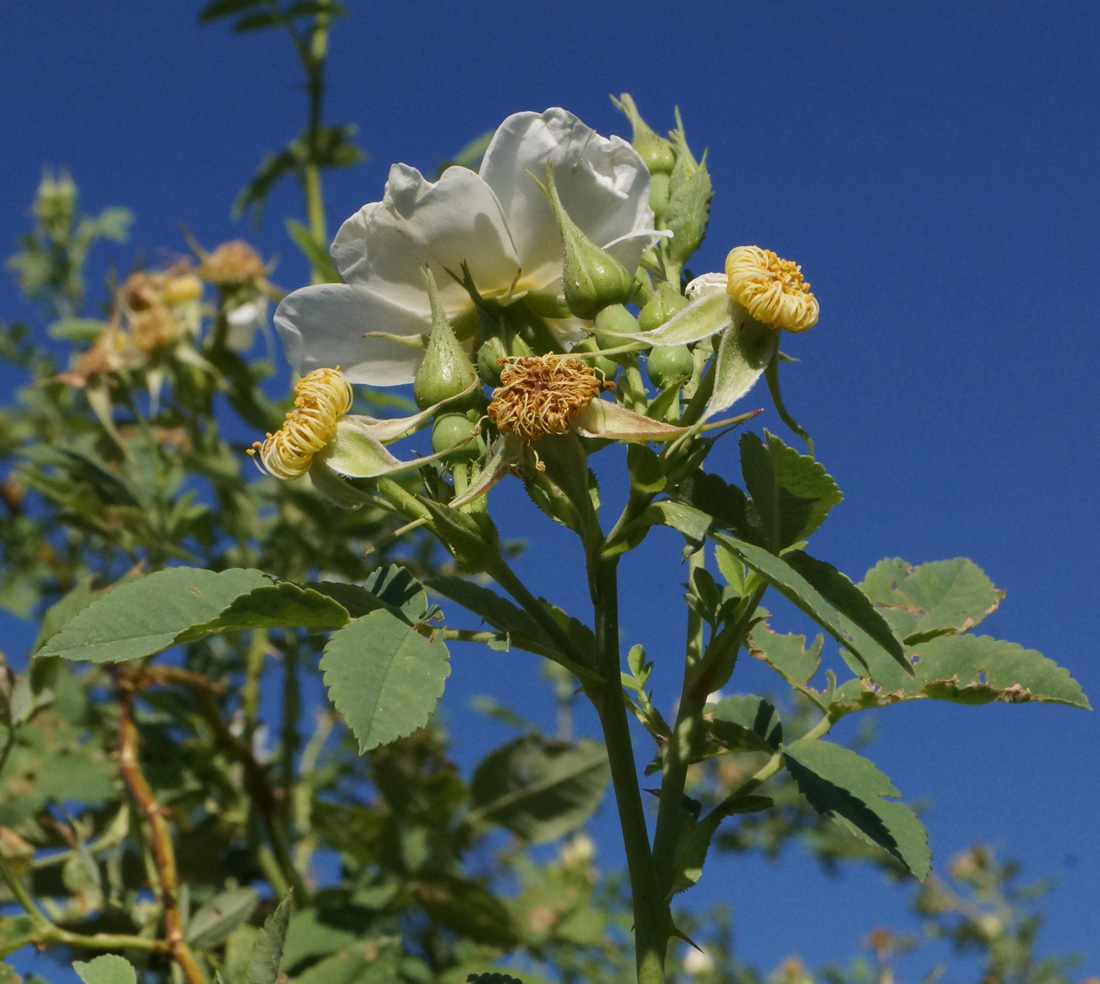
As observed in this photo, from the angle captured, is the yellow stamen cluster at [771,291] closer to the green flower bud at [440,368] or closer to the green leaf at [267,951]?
the green flower bud at [440,368]

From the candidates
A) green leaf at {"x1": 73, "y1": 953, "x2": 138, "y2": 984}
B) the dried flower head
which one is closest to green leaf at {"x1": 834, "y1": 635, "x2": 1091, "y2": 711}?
green leaf at {"x1": 73, "y1": 953, "x2": 138, "y2": 984}

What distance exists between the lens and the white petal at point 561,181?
113cm

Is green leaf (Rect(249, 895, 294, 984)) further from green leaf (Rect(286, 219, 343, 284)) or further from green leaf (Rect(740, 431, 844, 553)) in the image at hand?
green leaf (Rect(286, 219, 343, 284))

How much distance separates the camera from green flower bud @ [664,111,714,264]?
1.30m

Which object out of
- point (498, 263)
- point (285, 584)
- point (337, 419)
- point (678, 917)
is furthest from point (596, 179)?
point (678, 917)

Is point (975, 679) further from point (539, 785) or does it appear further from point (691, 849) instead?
point (539, 785)

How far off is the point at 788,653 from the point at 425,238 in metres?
0.66

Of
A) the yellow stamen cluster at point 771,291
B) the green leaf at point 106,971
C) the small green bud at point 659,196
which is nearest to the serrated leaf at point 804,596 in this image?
the yellow stamen cluster at point 771,291

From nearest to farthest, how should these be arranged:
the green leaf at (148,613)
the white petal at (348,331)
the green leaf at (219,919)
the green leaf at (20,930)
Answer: the green leaf at (148,613) < the white petal at (348,331) < the green leaf at (20,930) < the green leaf at (219,919)

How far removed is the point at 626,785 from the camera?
1.09m

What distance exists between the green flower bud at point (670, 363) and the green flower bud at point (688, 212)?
0.20 m

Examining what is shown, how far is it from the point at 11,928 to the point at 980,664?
1470 millimetres

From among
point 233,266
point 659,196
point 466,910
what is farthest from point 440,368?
point 233,266

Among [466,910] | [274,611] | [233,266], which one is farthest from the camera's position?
[233,266]
